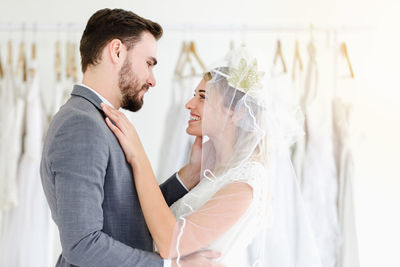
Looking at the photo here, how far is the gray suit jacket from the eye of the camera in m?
1.25

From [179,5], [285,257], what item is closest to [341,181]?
[285,257]

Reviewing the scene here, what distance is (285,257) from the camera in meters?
1.53

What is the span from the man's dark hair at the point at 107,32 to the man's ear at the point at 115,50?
0.05 ft

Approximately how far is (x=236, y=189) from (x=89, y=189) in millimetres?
464

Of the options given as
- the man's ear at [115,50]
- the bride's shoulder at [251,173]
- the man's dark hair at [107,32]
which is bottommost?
the bride's shoulder at [251,173]

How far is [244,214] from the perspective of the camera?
4.65 feet

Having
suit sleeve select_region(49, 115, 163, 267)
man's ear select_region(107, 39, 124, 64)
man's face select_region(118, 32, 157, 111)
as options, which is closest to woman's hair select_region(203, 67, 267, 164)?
man's face select_region(118, 32, 157, 111)

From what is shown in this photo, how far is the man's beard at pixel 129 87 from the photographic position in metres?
1.54

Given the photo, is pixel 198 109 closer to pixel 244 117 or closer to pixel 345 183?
pixel 244 117

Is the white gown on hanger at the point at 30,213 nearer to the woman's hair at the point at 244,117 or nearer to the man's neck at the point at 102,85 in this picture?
the man's neck at the point at 102,85

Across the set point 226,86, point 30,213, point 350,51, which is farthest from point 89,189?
point 350,51

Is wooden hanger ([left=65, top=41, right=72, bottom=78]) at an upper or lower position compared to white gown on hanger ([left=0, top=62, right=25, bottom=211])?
upper

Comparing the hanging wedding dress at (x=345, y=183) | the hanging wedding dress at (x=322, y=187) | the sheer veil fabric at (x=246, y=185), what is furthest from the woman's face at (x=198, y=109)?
the hanging wedding dress at (x=345, y=183)

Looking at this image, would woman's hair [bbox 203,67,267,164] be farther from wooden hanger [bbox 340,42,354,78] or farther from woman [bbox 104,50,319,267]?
wooden hanger [bbox 340,42,354,78]
